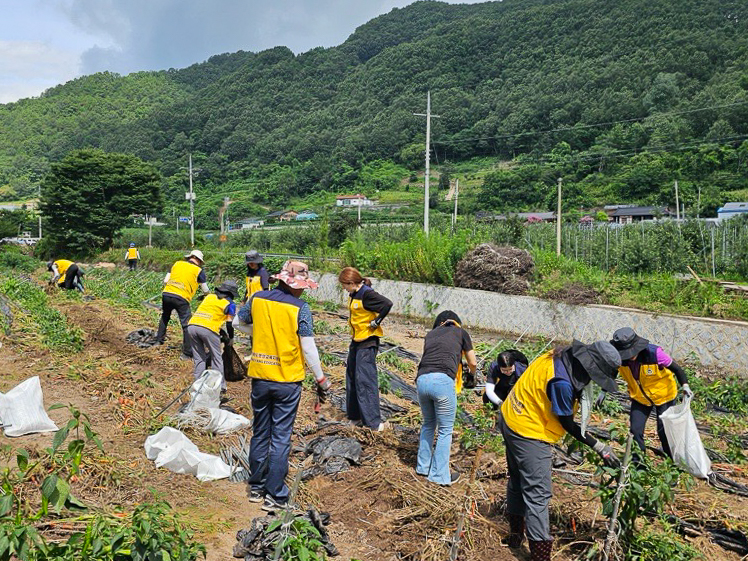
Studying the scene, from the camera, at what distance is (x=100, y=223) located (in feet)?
128

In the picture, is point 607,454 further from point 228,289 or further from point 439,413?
point 228,289

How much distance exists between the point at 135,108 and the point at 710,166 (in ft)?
334

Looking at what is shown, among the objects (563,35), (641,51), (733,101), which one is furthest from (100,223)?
(563,35)

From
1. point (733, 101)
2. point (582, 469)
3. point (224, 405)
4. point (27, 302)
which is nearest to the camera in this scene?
point (582, 469)

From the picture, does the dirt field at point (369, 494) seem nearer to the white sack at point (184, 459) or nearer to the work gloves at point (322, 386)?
the white sack at point (184, 459)

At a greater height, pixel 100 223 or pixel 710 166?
pixel 710 166

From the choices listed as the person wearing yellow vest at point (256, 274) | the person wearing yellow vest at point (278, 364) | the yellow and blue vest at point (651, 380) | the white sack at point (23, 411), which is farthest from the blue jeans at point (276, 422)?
the person wearing yellow vest at point (256, 274)

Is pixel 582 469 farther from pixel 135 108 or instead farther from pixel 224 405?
pixel 135 108

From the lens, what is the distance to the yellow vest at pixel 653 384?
5348 mm

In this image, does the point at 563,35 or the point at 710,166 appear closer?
the point at 710,166

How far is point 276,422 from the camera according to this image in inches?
178

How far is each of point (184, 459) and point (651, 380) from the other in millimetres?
4179

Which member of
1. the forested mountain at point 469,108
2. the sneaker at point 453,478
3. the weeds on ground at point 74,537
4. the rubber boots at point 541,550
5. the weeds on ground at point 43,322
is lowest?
the sneaker at point 453,478

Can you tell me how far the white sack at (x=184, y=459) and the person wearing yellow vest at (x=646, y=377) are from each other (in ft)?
11.7
